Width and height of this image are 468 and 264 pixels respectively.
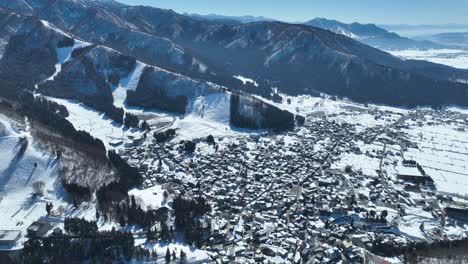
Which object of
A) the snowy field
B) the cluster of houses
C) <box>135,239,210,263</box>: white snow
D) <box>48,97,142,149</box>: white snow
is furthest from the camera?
<box>48,97,142,149</box>: white snow

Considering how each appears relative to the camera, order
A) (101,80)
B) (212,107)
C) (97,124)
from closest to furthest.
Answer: (97,124) → (212,107) → (101,80)

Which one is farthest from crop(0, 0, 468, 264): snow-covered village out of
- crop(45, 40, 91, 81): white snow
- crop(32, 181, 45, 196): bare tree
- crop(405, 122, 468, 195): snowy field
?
crop(45, 40, 91, 81): white snow

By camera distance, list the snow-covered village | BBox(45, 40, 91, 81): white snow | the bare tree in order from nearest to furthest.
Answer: the snow-covered village
the bare tree
BBox(45, 40, 91, 81): white snow

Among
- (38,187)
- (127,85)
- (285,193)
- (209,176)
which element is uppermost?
(127,85)

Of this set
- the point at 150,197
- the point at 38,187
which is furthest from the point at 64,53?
the point at 150,197

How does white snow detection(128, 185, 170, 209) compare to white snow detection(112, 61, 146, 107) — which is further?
white snow detection(112, 61, 146, 107)

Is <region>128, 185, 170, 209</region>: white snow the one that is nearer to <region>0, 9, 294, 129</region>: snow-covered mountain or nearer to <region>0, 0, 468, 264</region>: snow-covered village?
<region>0, 0, 468, 264</region>: snow-covered village

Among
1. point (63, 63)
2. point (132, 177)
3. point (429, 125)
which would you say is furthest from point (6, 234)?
point (429, 125)

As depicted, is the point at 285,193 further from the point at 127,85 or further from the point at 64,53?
the point at 64,53

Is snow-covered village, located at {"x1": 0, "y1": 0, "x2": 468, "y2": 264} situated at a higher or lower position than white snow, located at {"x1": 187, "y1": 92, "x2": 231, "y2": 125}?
lower
